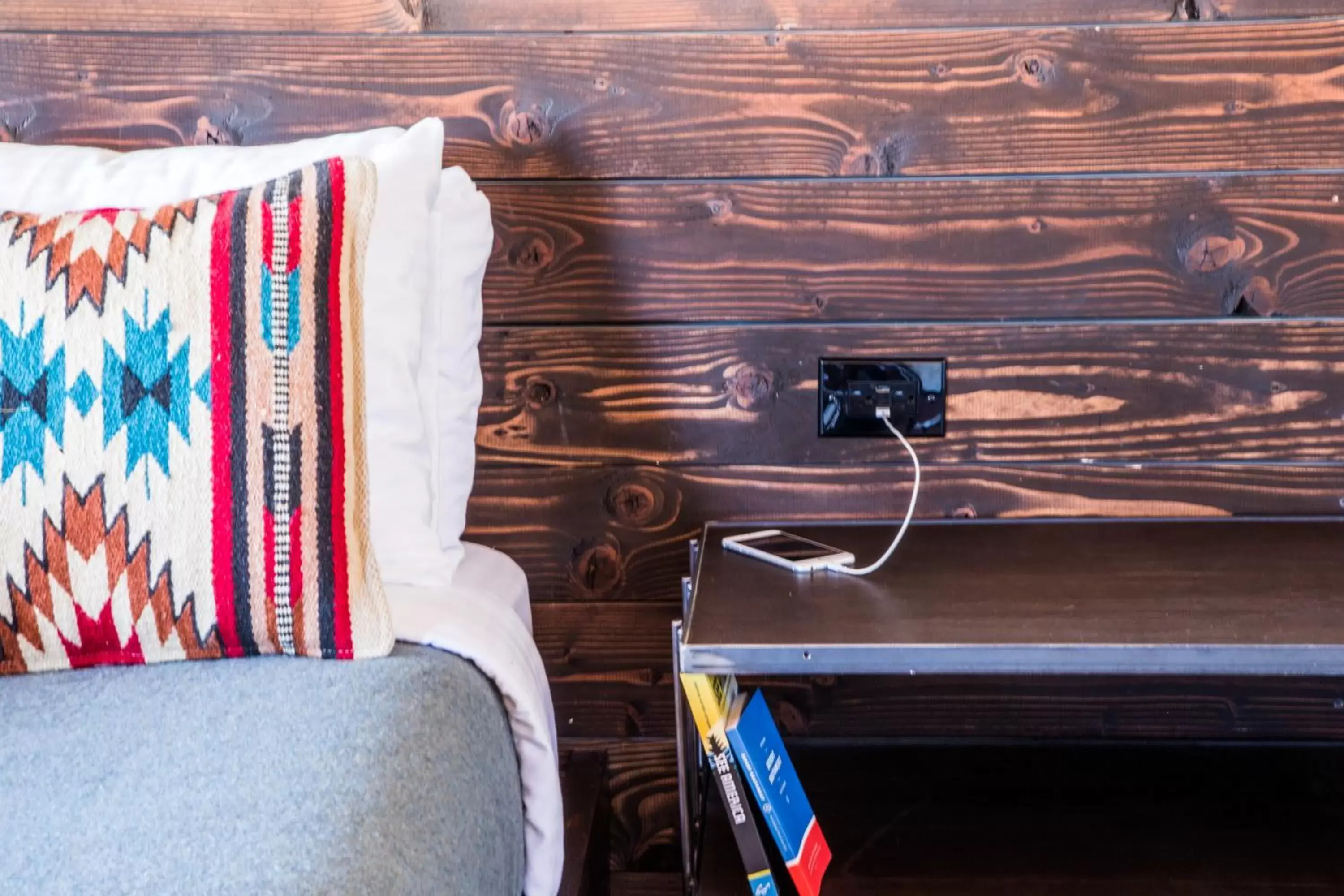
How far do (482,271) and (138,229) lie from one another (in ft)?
1.07

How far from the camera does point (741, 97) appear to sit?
1.15 metres

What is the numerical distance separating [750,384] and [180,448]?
59cm

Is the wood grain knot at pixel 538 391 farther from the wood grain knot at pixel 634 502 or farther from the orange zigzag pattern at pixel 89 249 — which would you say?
the orange zigzag pattern at pixel 89 249

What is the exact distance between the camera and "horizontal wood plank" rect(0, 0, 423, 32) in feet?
3.75

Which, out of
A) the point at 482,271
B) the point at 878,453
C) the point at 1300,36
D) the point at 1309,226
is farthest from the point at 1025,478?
the point at 482,271

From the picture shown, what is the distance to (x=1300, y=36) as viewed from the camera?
3.65ft

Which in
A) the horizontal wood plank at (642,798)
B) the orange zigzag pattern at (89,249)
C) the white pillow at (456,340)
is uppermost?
the orange zigzag pattern at (89,249)

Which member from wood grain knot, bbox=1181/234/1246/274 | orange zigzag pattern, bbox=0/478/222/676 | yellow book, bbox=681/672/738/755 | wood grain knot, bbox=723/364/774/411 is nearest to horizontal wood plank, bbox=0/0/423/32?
wood grain knot, bbox=723/364/774/411

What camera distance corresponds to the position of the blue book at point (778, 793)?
96 centimetres

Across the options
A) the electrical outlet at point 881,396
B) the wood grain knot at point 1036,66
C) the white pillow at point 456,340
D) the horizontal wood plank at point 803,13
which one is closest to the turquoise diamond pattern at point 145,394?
the white pillow at point 456,340

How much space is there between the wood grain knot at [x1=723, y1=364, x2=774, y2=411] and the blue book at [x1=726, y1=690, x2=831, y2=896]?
13.2 inches

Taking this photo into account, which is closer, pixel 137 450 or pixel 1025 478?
pixel 137 450

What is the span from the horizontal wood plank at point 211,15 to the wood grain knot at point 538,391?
1.23ft

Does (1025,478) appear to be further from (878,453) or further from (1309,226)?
(1309,226)
